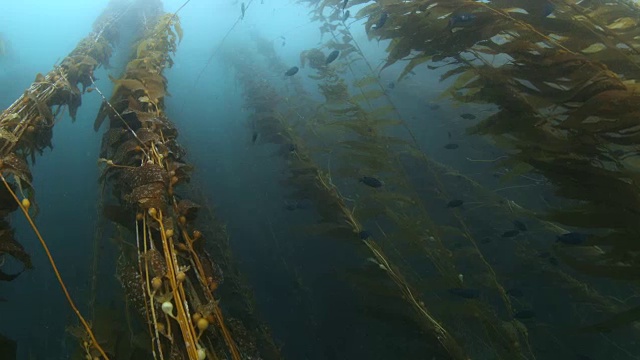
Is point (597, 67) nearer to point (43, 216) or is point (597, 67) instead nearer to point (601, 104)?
point (601, 104)

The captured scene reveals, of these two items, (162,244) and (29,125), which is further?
(29,125)

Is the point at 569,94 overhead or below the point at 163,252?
below

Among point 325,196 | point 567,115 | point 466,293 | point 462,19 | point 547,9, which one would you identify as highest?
point 462,19

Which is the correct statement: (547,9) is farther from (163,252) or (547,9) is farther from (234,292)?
(234,292)

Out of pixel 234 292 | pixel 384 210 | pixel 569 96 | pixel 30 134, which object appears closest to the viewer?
pixel 569 96

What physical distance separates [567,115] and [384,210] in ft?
5.68

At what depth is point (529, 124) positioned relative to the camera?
81.7 inches

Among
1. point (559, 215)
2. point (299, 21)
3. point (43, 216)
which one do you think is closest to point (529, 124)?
point (559, 215)

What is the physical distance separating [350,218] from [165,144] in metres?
1.73

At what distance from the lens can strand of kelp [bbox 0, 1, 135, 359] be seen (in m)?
1.53

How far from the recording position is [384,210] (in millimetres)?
3352

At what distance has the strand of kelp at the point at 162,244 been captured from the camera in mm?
1329

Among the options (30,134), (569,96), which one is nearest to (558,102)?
(569,96)

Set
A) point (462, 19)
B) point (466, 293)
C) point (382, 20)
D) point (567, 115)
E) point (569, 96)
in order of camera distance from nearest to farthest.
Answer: point (569, 96) < point (567, 115) < point (462, 19) < point (466, 293) < point (382, 20)
